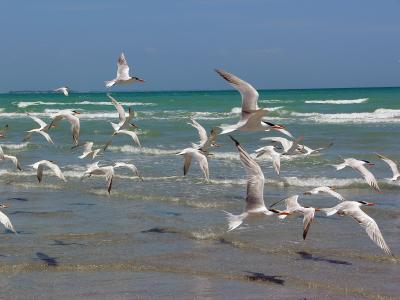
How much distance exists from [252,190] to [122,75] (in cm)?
554

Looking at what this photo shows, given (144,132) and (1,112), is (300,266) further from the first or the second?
(1,112)

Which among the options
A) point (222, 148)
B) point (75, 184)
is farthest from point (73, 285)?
point (222, 148)

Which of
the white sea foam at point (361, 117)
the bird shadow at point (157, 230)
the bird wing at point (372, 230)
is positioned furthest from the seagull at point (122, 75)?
the white sea foam at point (361, 117)

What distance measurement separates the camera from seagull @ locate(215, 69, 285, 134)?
9633 millimetres

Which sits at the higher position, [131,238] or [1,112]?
[131,238]

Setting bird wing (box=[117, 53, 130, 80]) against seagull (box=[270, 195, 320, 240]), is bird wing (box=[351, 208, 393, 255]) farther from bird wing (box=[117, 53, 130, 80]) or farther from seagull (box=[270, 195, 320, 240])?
bird wing (box=[117, 53, 130, 80])

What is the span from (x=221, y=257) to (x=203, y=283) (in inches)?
46.2

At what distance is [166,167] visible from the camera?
1905 centimetres

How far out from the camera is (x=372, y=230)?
9844 millimetres

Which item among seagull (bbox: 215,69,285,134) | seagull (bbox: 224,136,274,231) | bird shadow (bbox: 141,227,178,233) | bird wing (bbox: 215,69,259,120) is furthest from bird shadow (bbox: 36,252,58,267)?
Result: bird wing (bbox: 215,69,259,120)

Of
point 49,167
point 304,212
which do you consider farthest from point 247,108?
point 49,167

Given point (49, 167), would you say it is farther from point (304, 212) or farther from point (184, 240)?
point (304, 212)

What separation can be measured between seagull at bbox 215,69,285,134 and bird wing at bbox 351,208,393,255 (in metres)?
1.82

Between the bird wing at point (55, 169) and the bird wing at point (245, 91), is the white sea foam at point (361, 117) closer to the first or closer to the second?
the bird wing at point (55, 169)
